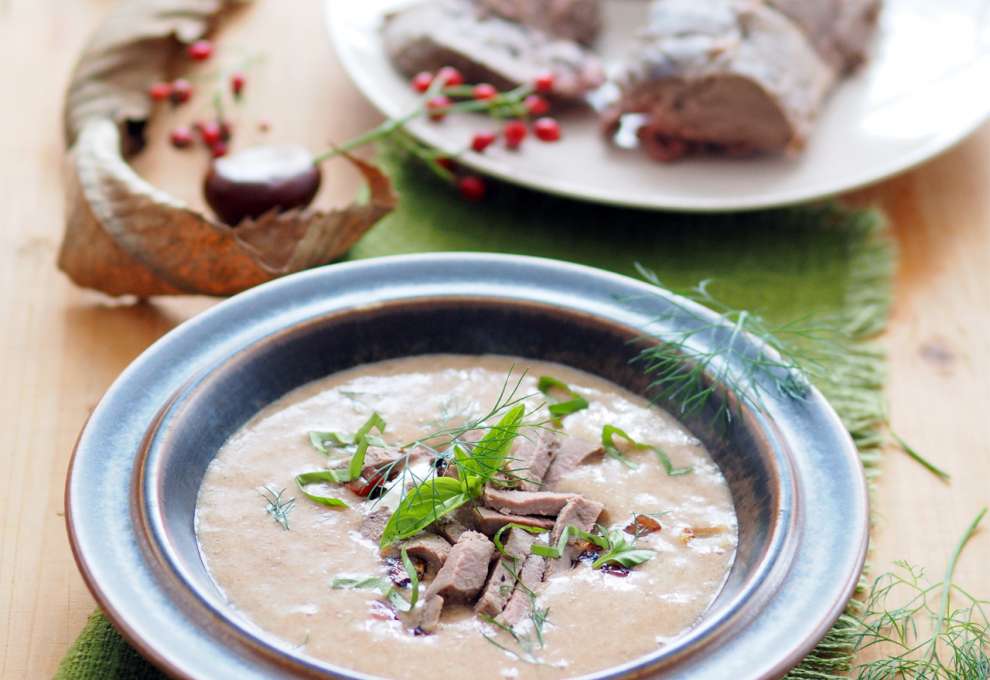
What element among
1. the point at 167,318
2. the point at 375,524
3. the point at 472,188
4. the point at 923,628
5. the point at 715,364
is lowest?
the point at 167,318

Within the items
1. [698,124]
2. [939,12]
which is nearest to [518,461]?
[698,124]

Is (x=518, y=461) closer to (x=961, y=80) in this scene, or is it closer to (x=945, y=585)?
(x=945, y=585)

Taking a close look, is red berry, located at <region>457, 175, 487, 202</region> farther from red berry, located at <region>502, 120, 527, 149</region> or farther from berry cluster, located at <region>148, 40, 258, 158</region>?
berry cluster, located at <region>148, 40, 258, 158</region>

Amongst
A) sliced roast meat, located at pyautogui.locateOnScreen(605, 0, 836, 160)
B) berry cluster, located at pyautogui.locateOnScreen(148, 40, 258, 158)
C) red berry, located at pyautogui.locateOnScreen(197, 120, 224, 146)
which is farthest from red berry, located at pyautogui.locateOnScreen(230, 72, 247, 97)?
sliced roast meat, located at pyautogui.locateOnScreen(605, 0, 836, 160)

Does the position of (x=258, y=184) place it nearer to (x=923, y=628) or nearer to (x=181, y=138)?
(x=181, y=138)

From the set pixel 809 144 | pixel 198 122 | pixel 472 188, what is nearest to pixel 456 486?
pixel 472 188

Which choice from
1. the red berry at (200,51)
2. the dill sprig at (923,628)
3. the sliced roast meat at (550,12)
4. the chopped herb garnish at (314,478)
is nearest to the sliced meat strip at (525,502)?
the chopped herb garnish at (314,478)
